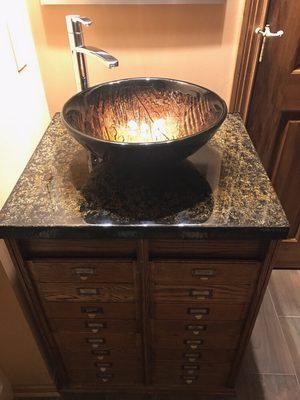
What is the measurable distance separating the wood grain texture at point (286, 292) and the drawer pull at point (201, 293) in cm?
82

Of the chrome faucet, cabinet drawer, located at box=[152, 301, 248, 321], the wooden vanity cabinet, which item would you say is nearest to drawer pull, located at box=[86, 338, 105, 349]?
the wooden vanity cabinet

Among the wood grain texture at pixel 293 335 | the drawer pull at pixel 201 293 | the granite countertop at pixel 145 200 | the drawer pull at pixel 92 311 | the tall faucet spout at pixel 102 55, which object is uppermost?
the tall faucet spout at pixel 102 55

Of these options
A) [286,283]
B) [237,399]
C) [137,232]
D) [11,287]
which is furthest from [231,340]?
[286,283]

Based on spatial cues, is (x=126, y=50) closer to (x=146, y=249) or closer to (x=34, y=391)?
(x=146, y=249)

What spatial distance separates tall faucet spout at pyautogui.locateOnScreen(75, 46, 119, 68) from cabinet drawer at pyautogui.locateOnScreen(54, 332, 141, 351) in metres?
0.77

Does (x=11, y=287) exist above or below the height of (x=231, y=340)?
above

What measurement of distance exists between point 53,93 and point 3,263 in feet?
2.35

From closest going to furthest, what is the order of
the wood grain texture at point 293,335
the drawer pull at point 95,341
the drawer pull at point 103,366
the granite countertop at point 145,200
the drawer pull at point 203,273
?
the granite countertop at point 145,200 → the drawer pull at point 203,273 → the drawer pull at point 95,341 → the drawer pull at point 103,366 → the wood grain texture at point 293,335

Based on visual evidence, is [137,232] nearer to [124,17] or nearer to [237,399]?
[124,17]

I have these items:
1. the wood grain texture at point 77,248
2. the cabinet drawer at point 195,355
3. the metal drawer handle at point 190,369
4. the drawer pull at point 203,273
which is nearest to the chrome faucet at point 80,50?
the wood grain texture at point 77,248

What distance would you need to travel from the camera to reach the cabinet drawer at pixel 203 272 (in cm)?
82

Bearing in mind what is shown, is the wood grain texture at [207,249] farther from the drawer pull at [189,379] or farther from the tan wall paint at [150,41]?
the tan wall paint at [150,41]

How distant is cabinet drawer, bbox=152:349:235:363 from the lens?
107 cm

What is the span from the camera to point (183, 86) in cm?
98
